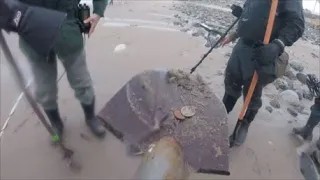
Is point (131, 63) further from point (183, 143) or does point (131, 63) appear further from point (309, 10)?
point (309, 10)

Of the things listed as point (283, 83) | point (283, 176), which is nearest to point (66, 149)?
point (283, 176)

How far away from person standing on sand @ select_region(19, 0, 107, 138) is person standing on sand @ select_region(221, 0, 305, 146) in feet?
3.85

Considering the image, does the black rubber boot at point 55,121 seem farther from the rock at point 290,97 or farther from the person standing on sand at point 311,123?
the rock at point 290,97

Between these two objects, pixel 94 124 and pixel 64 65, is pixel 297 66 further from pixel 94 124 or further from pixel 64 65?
pixel 64 65

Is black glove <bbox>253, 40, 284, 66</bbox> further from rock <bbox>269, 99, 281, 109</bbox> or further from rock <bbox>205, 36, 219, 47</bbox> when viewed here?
rock <bbox>205, 36, 219, 47</bbox>

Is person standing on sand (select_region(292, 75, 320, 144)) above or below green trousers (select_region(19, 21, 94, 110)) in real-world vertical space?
below

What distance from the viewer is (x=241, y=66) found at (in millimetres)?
2748

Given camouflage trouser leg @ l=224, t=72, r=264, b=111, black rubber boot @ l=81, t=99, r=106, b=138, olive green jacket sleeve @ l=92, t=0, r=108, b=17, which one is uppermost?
olive green jacket sleeve @ l=92, t=0, r=108, b=17

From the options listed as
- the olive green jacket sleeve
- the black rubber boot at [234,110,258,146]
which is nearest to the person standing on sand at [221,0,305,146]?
the black rubber boot at [234,110,258,146]

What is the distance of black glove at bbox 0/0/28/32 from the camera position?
6.02 feet

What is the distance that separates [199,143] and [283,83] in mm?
2540

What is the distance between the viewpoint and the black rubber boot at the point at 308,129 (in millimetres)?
3039

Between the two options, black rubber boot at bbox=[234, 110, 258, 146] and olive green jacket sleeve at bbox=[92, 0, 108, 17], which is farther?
black rubber boot at bbox=[234, 110, 258, 146]

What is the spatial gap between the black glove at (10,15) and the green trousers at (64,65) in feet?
1.21
